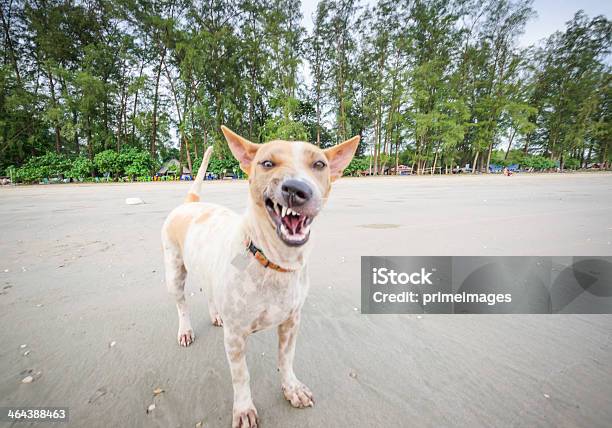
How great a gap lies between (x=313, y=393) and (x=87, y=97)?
1290 inches

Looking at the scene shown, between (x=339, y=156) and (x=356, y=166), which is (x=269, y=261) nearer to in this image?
(x=339, y=156)

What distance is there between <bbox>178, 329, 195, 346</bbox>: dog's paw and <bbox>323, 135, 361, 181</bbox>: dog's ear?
69.2 inches

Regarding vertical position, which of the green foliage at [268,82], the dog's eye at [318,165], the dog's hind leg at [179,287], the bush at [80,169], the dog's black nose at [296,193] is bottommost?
the dog's hind leg at [179,287]

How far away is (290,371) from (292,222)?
102 centimetres

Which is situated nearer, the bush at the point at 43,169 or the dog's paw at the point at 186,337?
the dog's paw at the point at 186,337

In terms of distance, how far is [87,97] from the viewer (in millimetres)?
23344

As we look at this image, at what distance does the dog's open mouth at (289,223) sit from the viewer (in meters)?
1.31

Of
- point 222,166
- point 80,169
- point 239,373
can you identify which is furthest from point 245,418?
point 80,169

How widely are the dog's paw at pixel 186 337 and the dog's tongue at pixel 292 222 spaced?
1.46 metres

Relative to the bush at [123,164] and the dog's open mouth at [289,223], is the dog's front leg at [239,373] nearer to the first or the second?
the dog's open mouth at [289,223]

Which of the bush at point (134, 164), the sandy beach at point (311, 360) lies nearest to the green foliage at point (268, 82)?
the bush at point (134, 164)

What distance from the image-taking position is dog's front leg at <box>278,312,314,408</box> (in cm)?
153

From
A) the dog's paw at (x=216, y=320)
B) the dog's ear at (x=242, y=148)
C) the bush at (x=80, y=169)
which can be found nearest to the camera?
the dog's ear at (x=242, y=148)

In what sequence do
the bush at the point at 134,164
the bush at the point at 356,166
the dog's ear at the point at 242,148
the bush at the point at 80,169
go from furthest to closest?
the bush at the point at 356,166 → the bush at the point at 134,164 → the bush at the point at 80,169 → the dog's ear at the point at 242,148
